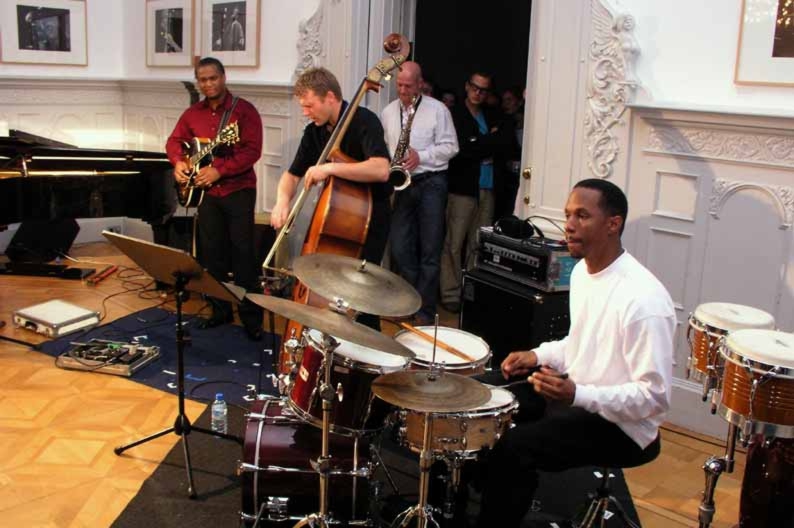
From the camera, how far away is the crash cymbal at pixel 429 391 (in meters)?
2.34

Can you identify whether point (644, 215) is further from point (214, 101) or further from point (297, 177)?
point (214, 101)

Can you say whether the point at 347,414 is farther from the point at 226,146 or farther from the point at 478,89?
the point at 478,89

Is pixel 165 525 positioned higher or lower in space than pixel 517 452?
lower

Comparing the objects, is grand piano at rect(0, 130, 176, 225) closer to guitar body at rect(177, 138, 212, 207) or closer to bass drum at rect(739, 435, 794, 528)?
guitar body at rect(177, 138, 212, 207)

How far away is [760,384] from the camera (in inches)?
95.4

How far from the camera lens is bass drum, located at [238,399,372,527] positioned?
2.77 metres

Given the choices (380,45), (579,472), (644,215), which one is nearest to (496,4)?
(380,45)

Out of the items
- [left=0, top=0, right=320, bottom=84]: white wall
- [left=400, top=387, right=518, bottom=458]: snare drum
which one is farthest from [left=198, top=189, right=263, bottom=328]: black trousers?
[left=400, top=387, right=518, bottom=458]: snare drum

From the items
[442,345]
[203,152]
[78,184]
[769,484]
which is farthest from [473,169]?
[769,484]

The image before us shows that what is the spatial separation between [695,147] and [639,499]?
174cm

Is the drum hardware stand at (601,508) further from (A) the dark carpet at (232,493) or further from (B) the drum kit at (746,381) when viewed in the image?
(B) the drum kit at (746,381)

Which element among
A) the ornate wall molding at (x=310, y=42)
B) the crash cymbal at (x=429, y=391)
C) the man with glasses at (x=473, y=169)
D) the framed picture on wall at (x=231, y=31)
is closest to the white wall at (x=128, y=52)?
the framed picture on wall at (x=231, y=31)

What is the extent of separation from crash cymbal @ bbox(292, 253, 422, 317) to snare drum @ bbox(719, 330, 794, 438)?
1.02 metres

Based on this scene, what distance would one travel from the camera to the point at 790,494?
2.72m
